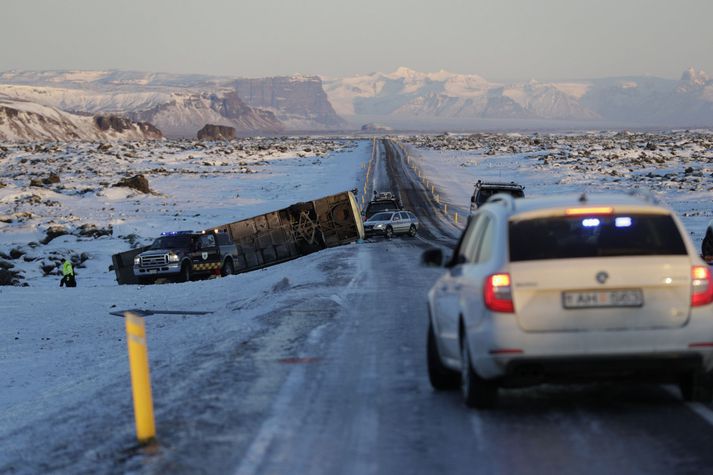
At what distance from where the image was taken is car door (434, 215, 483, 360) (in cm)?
837

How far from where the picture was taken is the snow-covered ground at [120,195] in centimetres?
4331

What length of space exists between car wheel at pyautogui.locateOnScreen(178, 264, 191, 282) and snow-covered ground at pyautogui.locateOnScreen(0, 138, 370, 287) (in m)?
5.15

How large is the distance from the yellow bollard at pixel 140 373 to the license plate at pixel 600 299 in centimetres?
296

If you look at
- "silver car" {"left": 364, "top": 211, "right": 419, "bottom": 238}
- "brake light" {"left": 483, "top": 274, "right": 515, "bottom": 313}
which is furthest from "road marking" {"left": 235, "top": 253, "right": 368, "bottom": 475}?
"silver car" {"left": 364, "top": 211, "right": 419, "bottom": 238}

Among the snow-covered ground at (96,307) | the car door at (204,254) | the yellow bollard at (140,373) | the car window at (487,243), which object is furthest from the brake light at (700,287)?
the car door at (204,254)

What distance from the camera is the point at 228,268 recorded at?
33.1 m

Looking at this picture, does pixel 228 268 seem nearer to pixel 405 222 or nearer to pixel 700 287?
pixel 405 222

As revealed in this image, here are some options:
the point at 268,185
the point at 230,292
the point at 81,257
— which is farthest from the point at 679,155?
the point at 230,292

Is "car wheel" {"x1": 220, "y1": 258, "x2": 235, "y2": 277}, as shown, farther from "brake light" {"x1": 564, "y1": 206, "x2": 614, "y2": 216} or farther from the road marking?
"brake light" {"x1": 564, "y1": 206, "x2": 614, "y2": 216}

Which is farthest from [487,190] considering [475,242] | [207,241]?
[475,242]

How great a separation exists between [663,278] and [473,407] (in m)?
1.80

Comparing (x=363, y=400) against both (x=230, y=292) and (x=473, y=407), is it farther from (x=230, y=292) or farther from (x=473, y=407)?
(x=230, y=292)

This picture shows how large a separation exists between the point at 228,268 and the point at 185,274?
6.30 feet

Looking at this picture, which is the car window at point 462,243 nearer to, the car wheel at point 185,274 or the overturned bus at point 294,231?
the car wheel at point 185,274
